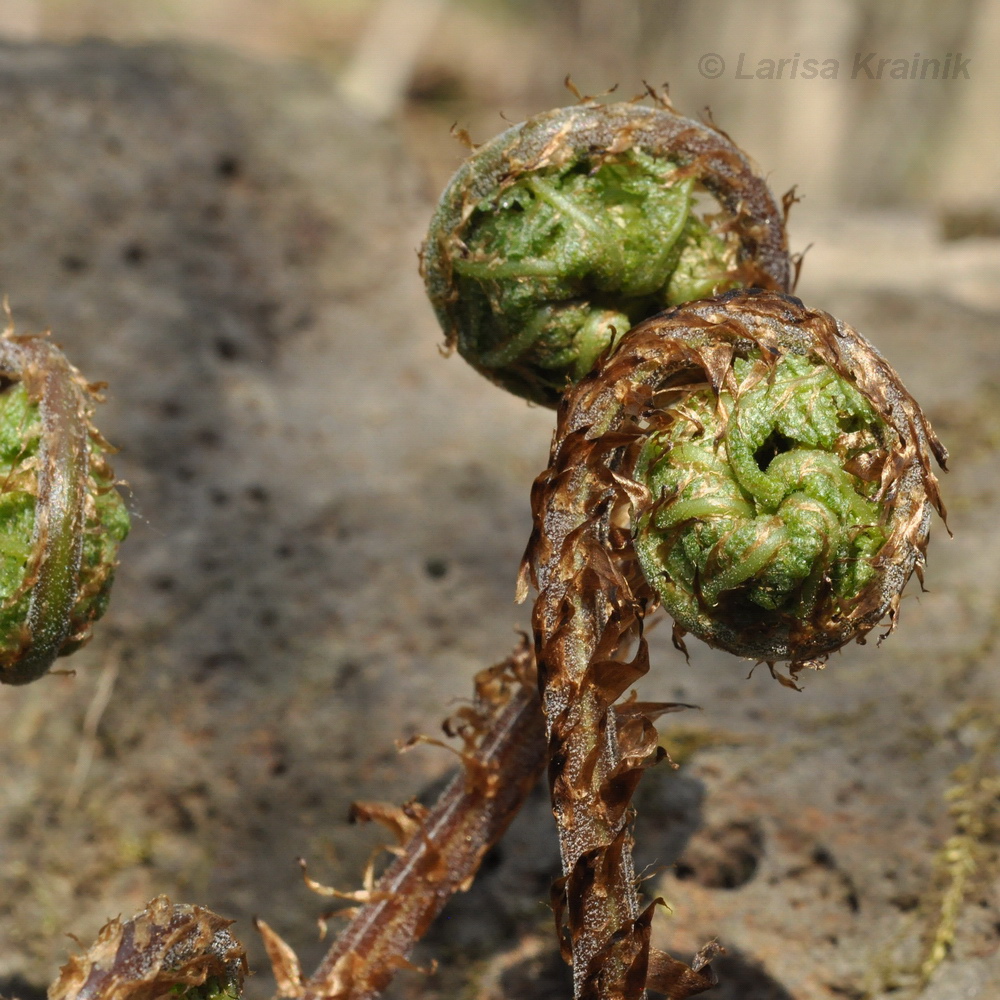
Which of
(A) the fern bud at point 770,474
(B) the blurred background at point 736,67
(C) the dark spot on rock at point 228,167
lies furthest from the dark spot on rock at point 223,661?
(B) the blurred background at point 736,67

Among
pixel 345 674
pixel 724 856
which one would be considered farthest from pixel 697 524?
pixel 345 674

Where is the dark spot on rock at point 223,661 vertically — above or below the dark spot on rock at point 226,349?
below

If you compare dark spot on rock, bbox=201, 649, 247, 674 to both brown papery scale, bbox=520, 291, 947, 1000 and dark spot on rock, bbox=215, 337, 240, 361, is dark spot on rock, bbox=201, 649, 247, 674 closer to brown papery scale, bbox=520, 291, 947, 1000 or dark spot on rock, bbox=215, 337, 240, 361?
dark spot on rock, bbox=215, 337, 240, 361

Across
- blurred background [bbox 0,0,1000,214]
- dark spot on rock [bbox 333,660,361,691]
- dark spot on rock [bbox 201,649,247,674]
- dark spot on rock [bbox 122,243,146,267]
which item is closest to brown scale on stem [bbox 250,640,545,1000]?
dark spot on rock [bbox 333,660,361,691]

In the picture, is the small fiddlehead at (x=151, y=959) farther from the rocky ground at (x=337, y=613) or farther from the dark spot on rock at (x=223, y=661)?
the dark spot on rock at (x=223, y=661)

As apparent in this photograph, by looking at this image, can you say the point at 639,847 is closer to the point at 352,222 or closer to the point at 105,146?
the point at 352,222

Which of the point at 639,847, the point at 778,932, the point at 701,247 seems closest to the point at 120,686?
the point at 639,847

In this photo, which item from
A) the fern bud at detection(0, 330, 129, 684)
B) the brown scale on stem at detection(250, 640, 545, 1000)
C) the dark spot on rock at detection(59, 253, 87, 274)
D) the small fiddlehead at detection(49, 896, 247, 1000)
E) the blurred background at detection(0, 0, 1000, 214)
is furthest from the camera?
the blurred background at detection(0, 0, 1000, 214)
